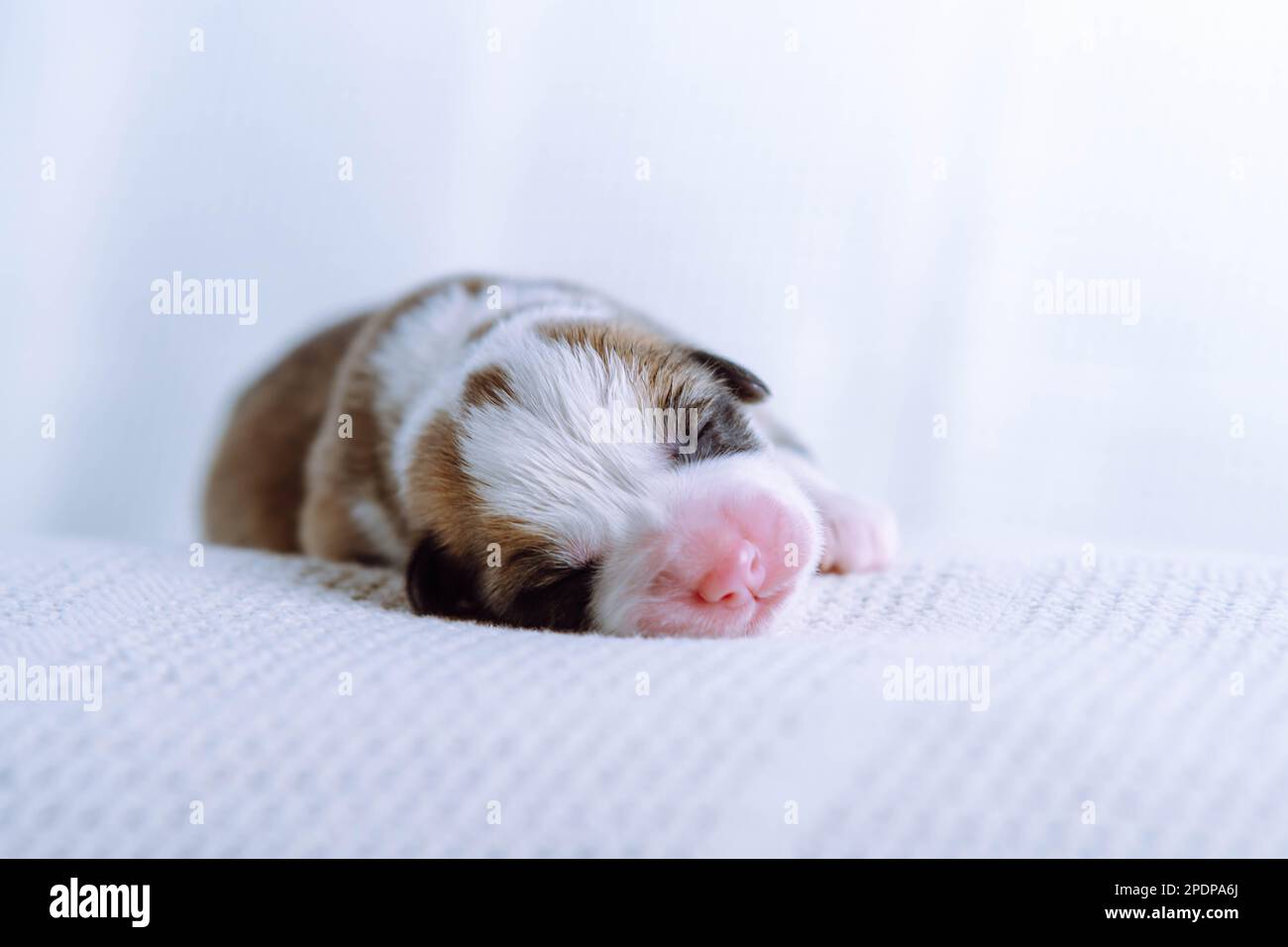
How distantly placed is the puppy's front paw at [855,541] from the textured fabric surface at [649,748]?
0.66m

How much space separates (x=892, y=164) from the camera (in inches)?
130

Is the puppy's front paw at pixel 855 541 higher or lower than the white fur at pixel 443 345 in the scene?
lower

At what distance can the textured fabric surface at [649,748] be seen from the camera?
3.20 ft

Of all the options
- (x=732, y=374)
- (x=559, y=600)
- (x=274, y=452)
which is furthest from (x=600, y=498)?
(x=274, y=452)

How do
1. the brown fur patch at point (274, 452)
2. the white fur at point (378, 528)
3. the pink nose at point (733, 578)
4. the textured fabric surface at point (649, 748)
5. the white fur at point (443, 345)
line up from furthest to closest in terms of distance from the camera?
the brown fur patch at point (274, 452), the white fur at point (378, 528), the white fur at point (443, 345), the pink nose at point (733, 578), the textured fabric surface at point (649, 748)

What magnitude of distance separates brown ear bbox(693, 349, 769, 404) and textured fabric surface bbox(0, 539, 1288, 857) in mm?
730

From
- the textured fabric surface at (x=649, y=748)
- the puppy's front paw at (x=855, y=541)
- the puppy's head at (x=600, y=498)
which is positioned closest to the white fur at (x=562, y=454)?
the puppy's head at (x=600, y=498)

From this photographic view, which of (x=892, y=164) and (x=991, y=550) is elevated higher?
(x=892, y=164)

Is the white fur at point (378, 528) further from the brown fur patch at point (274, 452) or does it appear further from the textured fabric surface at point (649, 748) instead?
the textured fabric surface at point (649, 748)

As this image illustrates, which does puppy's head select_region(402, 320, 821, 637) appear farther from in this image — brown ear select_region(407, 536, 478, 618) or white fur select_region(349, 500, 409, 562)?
white fur select_region(349, 500, 409, 562)

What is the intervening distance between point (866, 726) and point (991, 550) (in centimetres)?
122
